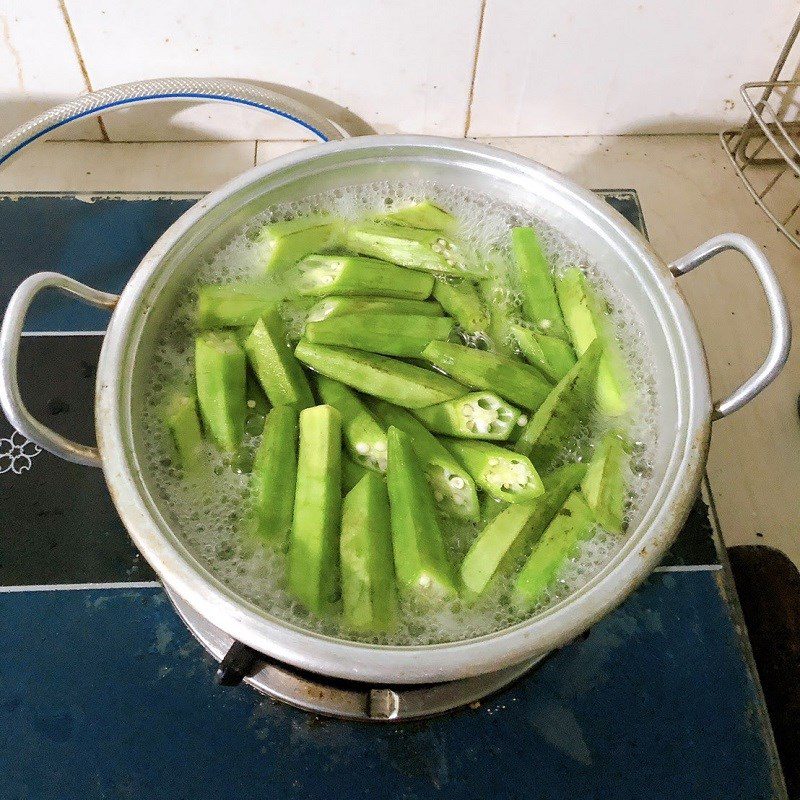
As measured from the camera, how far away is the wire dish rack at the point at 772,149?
3.92ft

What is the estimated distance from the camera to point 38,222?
1.07 meters

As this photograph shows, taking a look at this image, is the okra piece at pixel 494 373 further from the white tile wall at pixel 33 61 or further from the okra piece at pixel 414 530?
the white tile wall at pixel 33 61

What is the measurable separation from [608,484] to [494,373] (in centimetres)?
18

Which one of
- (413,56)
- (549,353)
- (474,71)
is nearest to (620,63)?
(474,71)

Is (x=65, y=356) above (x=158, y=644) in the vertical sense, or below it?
above

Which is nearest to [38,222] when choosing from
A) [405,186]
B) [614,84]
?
[405,186]

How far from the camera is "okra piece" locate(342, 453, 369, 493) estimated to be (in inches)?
30.4

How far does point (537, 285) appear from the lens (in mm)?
879

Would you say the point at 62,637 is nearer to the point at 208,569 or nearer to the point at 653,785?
the point at 208,569

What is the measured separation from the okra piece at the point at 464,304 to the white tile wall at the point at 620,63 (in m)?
0.50

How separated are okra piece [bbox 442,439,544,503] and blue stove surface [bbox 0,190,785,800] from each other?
7.8 inches

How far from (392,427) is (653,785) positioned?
48cm

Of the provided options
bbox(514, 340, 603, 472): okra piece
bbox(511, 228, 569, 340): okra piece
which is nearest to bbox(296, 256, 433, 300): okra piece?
bbox(511, 228, 569, 340): okra piece

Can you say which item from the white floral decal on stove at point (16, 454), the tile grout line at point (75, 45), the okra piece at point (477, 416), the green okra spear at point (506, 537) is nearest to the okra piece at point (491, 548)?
the green okra spear at point (506, 537)
